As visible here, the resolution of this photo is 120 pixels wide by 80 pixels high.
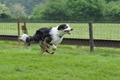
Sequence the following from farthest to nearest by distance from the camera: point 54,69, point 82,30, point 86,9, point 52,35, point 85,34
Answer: point 86,9, point 85,34, point 82,30, point 52,35, point 54,69

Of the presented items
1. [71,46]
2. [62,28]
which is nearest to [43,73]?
[62,28]

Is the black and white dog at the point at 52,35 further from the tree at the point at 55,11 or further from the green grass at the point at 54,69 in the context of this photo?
the tree at the point at 55,11

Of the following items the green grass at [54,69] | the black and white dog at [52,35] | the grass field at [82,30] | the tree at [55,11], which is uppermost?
the tree at [55,11]

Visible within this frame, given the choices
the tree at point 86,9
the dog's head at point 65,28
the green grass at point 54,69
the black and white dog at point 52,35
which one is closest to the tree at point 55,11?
the tree at point 86,9

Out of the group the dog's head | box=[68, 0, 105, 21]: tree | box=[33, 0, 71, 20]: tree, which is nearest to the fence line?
the dog's head

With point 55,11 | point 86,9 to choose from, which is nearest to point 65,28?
point 86,9

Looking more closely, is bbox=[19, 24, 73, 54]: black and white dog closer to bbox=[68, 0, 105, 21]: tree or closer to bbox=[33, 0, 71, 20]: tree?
bbox=[68, 0, 105, 21]: tree

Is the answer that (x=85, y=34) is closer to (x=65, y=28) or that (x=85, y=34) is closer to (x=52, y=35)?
(x=52, y=35)

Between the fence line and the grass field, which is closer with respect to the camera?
the fence line

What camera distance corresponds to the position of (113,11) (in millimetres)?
46062

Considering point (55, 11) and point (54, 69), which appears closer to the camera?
point (54, 69)

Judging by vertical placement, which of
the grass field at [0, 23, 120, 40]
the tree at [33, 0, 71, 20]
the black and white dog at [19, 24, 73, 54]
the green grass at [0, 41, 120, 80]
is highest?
the tree at [33, 0, 71, 20]

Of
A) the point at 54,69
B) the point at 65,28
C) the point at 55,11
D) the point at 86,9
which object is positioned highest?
the point at 86,9

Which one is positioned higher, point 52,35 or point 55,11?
point 55,11
